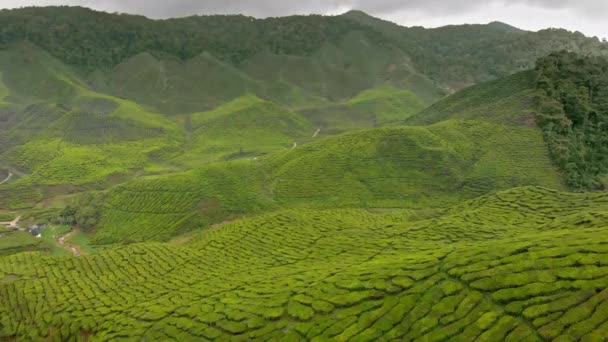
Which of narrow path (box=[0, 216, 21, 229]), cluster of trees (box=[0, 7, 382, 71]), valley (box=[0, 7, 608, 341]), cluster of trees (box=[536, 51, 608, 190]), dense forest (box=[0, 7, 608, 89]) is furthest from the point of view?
cluster of trees (box=[0, 7, 382, 71])

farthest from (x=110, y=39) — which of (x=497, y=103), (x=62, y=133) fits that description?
(x=497, y=103)

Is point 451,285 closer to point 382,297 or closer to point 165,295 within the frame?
point 382,297

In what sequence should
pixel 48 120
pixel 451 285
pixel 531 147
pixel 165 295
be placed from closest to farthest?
1. pixel 451 285
2. pixel 165 295
3. pixel 531 147
4. pixel 48 120

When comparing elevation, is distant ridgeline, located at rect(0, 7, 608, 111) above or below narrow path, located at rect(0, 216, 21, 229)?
above

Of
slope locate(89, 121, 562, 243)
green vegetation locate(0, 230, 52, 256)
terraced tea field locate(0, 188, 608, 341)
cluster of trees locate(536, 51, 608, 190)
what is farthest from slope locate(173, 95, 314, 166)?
cluster of trees locate(536, 51, 608, 190)

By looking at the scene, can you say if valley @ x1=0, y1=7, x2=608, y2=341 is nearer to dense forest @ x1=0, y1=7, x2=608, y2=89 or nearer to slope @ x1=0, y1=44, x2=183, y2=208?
slope @ x1=0, y1=44, x2=183, y2=208

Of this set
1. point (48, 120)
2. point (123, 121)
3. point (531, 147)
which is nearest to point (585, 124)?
point (531, 147)

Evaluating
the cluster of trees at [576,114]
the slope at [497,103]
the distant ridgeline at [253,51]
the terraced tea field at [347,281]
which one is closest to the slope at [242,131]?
the distant ridgeline at [253,51]
